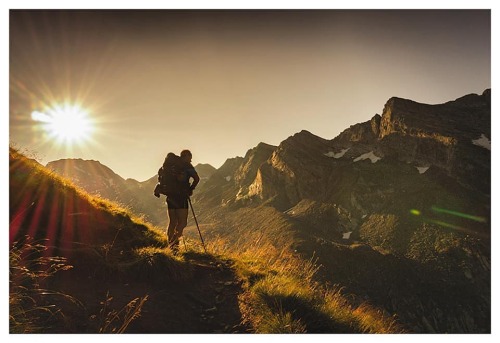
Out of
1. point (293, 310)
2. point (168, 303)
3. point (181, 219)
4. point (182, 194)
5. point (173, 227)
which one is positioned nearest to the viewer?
point (293, 310)

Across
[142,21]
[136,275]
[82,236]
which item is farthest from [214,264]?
[142,21]

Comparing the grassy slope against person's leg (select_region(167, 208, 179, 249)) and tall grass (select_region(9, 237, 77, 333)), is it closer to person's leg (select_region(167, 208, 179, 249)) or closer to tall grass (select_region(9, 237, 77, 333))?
tall grass (select_region(9, 237, 77, 333))

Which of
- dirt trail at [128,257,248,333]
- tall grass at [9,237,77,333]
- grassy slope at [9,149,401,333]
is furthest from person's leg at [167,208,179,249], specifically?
tall grass at [9,237,77,333]

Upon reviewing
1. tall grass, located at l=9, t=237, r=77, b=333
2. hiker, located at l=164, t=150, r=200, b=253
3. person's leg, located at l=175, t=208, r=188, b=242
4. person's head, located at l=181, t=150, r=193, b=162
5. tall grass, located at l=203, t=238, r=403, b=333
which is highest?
person's head, located at l=181, t=150, r=193, b=162

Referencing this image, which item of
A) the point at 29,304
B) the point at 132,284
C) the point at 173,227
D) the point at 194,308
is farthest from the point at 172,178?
the point at 29,304

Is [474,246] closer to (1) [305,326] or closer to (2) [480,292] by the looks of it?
(2) [480,292]

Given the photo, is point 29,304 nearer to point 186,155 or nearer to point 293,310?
point 293,310

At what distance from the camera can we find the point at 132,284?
782 centimetres

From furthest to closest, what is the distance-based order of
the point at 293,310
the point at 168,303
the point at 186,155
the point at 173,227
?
the point at 186,155, the point at 173,227, the point at 168,303, the point at 293,310

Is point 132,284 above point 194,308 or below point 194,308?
above

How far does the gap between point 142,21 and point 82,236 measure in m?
7.08

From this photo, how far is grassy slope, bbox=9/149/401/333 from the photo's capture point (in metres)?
6.21

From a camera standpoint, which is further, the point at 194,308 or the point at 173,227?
the point at 173,227

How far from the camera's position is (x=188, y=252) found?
10445 millimetres
